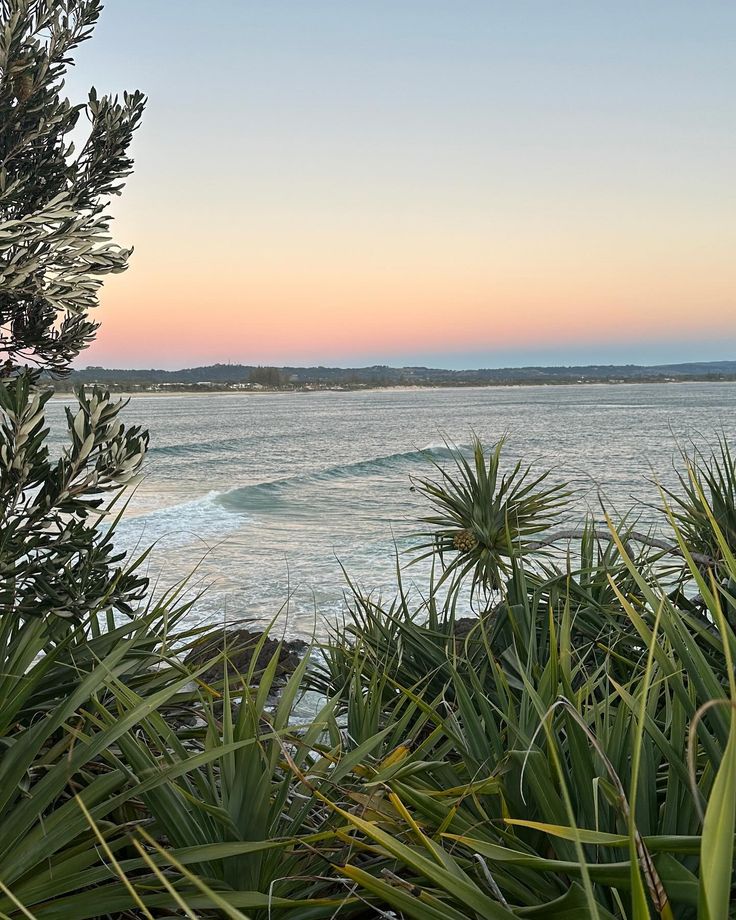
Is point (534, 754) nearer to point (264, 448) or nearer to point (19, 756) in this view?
point (19, 756)

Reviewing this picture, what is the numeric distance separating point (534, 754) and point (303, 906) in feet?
2.11

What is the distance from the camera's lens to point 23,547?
257 centimetres

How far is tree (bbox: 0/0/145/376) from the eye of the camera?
2818 millimetres

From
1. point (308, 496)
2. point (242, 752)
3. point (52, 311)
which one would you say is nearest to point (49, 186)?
point (52, 311)

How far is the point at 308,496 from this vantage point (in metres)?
31.5

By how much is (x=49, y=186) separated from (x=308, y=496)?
93.0 ft

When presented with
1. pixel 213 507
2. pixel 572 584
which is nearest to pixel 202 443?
pixel 213 507

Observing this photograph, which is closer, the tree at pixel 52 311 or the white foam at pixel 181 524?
the tree at pixel 52 311

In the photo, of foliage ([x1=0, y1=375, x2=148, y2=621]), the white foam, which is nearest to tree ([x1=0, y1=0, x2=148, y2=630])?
foliage ([x1=0, y1=375, x2=148, y2=621])

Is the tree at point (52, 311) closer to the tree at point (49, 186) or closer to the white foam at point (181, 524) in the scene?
the tree at point (49, 186)

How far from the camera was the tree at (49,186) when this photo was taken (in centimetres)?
282

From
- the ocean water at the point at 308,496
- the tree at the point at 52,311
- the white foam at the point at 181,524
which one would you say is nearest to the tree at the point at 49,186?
the tree at the point at 52,311

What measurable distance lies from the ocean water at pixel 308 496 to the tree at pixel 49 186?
87cm

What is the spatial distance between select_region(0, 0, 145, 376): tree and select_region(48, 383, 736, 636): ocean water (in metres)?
0.87
